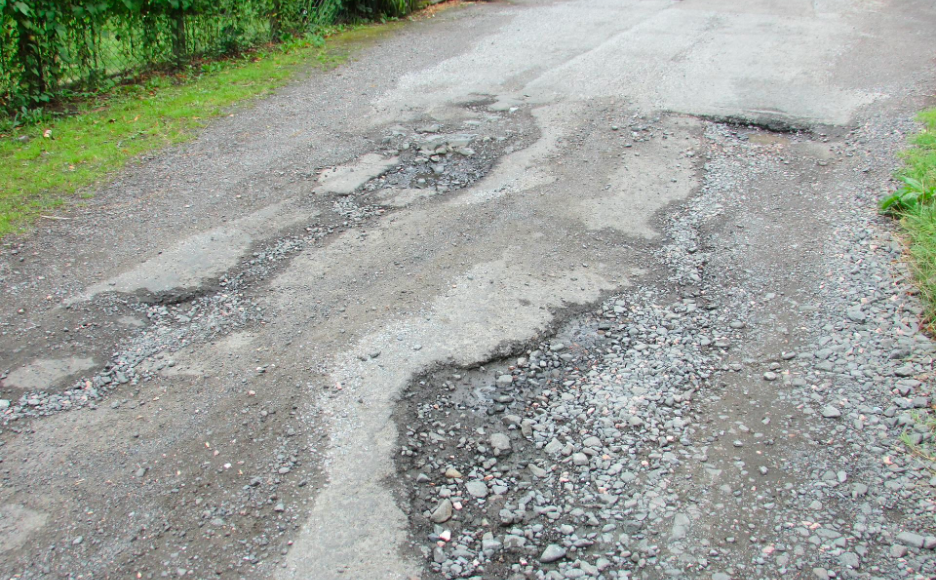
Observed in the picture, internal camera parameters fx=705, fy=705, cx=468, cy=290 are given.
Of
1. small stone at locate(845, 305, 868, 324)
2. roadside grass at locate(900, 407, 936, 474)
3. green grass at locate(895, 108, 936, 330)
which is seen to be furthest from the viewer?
green grass at locate(895, 108, 936, 330)

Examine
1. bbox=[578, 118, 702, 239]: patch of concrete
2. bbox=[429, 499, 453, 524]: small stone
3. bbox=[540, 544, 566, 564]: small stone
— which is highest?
bbox=[578, 118, 702, 239]: patch of concrete

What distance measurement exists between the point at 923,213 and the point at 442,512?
13.1 ft

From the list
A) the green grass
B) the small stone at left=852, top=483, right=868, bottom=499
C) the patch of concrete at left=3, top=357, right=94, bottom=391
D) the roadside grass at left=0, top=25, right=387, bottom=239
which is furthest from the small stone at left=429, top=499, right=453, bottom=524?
the roadside grass at left=0, top=25, right=387, bottom=239

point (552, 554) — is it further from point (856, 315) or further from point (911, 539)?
point (856, 315)

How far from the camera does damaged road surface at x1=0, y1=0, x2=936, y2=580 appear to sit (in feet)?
9.34

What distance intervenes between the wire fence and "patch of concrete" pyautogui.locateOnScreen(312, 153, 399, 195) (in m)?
3.44

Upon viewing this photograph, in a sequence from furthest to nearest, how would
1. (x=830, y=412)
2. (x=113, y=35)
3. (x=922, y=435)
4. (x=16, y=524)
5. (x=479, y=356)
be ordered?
(x=113, y=35), (x=479, y=356), (x=830, y=412), (x=922, y=435), (x=16, y=524)

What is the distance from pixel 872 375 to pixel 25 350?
451cm

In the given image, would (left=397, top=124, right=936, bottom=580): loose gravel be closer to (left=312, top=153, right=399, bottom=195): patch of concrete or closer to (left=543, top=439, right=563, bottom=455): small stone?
(left=543, top=439, right=563, bottom=455): small stone

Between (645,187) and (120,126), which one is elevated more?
(120,126)

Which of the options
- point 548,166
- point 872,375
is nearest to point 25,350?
point 548,166

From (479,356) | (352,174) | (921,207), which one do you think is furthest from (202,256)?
(921,207)

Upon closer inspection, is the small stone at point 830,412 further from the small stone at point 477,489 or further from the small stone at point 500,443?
the small stone at point 477,489

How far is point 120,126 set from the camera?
6699 millimetres
